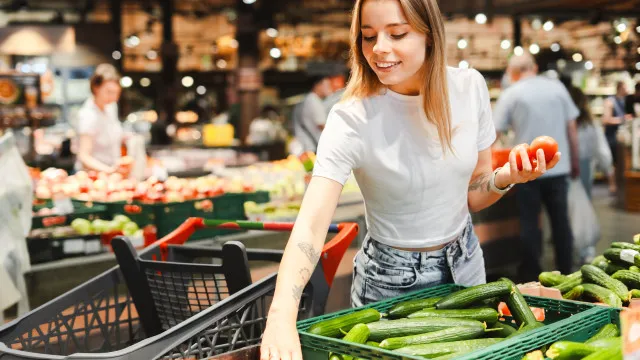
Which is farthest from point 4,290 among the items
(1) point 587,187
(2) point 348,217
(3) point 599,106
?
(3) point 599,106

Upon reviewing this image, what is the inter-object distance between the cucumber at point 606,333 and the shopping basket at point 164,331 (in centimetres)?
91

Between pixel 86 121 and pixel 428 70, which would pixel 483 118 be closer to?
pixel 428 70

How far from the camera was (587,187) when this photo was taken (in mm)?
8453

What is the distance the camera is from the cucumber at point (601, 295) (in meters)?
2.45

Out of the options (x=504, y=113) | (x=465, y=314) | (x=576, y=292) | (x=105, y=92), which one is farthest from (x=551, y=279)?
(x=105, y=92)

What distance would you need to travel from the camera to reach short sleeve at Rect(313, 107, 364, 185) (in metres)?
2.04

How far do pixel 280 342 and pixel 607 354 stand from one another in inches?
28.4

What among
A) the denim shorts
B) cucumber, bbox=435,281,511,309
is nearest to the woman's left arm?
the denim shorts

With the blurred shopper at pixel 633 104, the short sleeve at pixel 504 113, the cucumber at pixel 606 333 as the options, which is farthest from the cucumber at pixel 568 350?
the blurred shopper at pixel 633 104

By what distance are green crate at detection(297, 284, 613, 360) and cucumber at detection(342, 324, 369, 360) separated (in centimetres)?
8

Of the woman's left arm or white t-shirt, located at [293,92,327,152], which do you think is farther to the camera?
white t-shirt, located at [293,92,327,152]

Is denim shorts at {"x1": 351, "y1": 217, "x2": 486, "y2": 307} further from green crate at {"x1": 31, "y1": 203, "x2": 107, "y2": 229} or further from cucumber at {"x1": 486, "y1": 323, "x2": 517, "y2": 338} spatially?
green crate at {"x1": 31, "y1": 203, "x2": 107, "y2": 229}

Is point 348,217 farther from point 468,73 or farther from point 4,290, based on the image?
point 468,73

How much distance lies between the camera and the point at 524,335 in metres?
1.72
